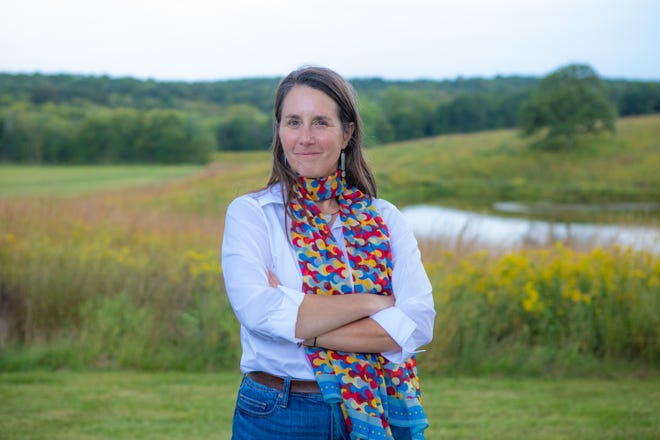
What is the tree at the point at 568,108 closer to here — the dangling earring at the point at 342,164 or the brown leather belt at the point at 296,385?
the dangling earring at the point at 342,164

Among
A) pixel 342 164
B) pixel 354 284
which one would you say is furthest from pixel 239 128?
pixel 354 284

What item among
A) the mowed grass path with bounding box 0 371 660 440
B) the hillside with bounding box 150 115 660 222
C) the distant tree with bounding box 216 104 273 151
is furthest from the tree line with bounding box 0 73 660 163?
the mowed grass path with bounding box 0 371 660 440

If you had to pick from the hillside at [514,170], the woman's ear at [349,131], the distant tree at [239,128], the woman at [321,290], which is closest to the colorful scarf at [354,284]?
the woman at [321,290]

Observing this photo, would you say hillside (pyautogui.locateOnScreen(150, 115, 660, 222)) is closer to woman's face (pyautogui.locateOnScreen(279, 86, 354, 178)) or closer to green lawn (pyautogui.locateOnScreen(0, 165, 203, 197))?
green lawn (pyautogui.locateOnScreen(0, 165, 203, 197))

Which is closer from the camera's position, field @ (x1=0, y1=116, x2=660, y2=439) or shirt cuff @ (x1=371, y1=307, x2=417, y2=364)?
shirt cuff @ (x1=371, y1=307, x2=417, y2=364)

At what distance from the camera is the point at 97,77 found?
28.2 metres

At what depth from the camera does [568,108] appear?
129ft

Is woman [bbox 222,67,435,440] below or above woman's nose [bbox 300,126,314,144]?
below

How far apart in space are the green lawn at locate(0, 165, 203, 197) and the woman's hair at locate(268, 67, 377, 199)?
53.1 ft

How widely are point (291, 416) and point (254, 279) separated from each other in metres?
0.40

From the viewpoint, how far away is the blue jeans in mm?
2055

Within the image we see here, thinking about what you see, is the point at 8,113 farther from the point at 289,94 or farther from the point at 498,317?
the point at 289,94

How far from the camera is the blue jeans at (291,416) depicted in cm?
205

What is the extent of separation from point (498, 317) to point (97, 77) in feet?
81.6
